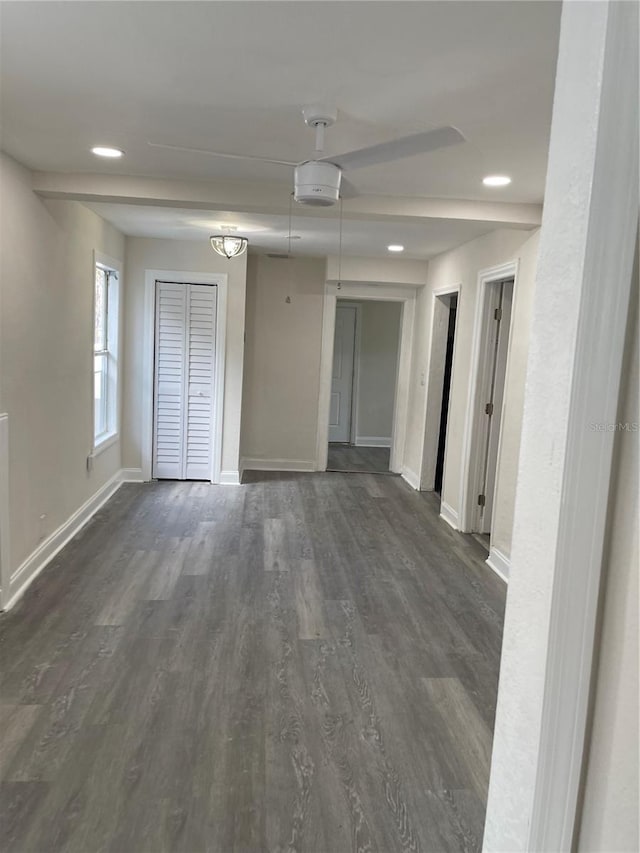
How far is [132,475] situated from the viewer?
6254 millimetres

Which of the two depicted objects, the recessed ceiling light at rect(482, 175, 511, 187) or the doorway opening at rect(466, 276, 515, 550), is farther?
the doorway opening at rect(466, 276, 515, 550)

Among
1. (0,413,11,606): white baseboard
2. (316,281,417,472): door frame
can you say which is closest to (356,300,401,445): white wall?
(316,281,417,472): door frame

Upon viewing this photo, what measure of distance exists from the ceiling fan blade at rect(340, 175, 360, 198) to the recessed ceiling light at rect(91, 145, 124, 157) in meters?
1.12

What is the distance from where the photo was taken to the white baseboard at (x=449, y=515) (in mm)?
5227

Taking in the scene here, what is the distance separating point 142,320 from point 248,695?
14.1 ft

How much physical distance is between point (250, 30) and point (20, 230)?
7.06ft

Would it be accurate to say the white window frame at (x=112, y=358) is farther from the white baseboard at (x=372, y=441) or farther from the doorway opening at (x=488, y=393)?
the white baseboard at (x=372, y=441)

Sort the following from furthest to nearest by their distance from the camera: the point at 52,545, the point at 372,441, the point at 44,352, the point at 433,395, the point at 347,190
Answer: the point at 372,441
the point at 433,395
the point at 52,545
the point at 44,352
the point at 347,190

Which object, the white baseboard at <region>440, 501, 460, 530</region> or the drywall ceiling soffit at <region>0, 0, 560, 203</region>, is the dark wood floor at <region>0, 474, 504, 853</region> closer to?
the white baseboard at <region>440, 501, 460, 530</region>

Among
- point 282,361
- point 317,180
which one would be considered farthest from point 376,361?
point 317,180

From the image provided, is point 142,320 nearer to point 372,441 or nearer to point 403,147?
point 372,441

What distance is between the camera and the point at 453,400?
218 inches

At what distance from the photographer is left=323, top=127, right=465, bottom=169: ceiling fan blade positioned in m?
1.92

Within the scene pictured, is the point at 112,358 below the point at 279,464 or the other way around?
the other way around
